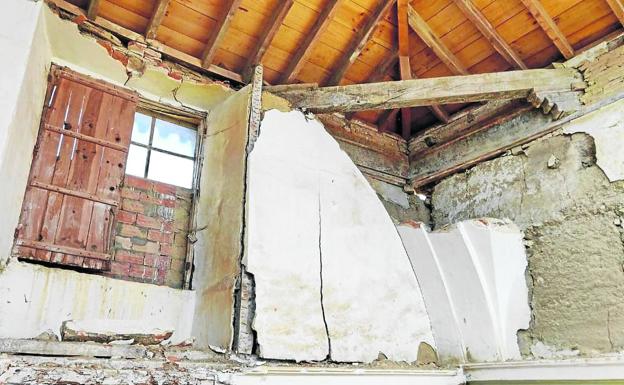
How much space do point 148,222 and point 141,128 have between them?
30.2 inches

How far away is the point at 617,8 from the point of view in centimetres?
340

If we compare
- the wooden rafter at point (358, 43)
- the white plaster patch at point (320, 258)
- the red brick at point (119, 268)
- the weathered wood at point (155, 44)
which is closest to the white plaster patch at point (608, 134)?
the white plaster patch at point (320, 258)

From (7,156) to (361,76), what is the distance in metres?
2.86

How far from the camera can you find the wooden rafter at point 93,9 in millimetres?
3140

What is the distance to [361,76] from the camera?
14.0ft

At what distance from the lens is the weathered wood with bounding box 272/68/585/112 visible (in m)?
3.65

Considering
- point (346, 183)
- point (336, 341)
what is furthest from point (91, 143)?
point (336, 341)

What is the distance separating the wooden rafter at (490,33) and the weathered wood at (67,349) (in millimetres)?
3392

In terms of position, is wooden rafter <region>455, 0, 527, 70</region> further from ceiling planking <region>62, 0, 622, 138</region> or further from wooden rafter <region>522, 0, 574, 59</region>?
wooden rafter <region>522, 0, 574, 59</region>

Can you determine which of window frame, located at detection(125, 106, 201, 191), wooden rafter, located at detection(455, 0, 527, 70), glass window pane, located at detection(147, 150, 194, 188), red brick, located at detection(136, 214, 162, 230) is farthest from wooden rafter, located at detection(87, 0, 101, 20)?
wooden rafter, located at detection(455, 0, 527, 70)

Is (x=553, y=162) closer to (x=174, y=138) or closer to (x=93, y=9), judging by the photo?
(x=174, y=138)

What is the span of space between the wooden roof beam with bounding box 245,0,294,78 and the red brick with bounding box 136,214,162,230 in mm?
1398

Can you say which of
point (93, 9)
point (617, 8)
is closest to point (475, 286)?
point (617, 8)

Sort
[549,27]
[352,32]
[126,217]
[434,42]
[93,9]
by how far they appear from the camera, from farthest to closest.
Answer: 1. [434,42]
2. [352,32]
3. [549,27]
4. [126,217]
5. [93,9]
